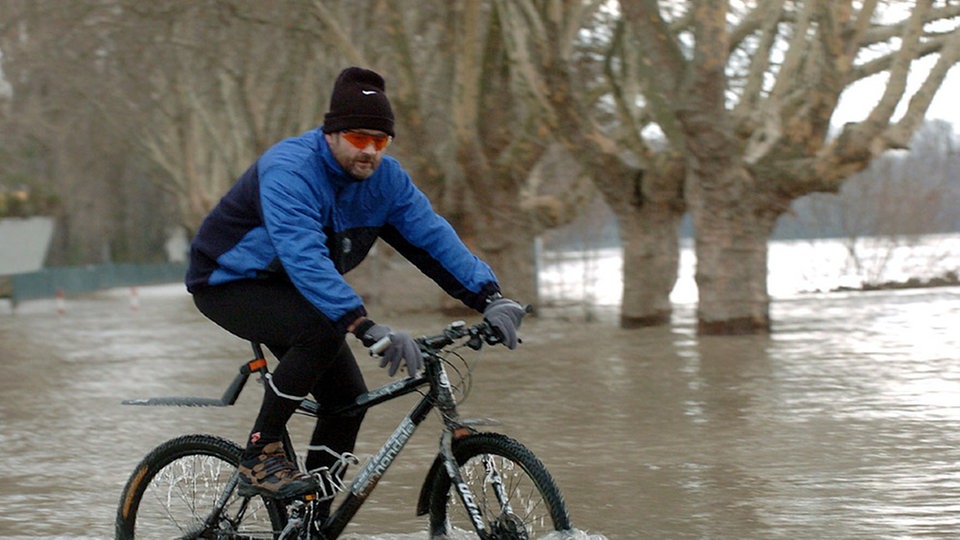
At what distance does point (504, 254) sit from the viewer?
2361 cm

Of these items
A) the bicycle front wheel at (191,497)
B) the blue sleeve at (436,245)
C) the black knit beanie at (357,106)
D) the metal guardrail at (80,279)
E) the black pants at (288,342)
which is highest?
the black knit beanie at (357,106)

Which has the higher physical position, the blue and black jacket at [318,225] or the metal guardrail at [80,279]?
the blue and black jacket at [318,225]

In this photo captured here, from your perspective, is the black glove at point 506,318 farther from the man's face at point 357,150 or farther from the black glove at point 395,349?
the man's face at point 357,150

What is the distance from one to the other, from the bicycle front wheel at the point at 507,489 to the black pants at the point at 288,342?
53 cm

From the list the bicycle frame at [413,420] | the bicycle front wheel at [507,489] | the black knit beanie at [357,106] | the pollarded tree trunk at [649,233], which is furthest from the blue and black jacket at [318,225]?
the pollarded tree trunk at [649,233]

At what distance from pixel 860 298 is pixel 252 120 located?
13.8 m

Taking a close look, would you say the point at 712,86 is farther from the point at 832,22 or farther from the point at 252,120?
the point at 252,120

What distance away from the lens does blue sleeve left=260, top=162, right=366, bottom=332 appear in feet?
16.5

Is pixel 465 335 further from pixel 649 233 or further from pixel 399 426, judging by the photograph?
pixel 649 233

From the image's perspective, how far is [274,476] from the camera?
17.8ft

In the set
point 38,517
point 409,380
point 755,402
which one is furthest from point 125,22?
point 409,380

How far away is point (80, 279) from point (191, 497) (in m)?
51.9

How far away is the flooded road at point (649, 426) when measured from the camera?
6977 millimetres

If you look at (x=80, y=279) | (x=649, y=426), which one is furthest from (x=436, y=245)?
(x=80, y=279)
